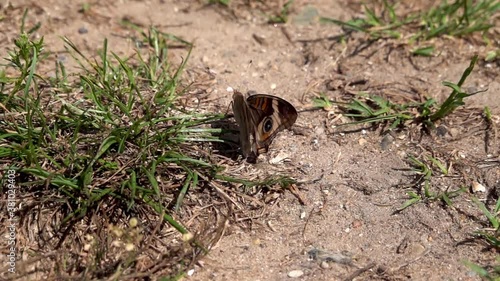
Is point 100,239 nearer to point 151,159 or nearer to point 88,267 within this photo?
point 88,267

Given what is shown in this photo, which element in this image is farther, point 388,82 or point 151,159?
point 388,82

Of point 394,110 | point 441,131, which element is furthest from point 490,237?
point 394,110

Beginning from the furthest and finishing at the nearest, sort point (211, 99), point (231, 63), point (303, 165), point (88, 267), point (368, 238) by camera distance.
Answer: point (231, 63) → point (211, 99) → point (303, 165) → point (368, 238) → point (88, 267)

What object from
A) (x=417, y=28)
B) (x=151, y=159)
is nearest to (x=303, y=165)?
(x=151, y=159)

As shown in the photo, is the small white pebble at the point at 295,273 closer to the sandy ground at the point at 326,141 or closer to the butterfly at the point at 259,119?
the sandy ground at the point at 326,141

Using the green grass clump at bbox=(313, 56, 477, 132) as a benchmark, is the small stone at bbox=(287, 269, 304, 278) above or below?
below

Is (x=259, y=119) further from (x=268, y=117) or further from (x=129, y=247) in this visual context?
(x=129, y=247)

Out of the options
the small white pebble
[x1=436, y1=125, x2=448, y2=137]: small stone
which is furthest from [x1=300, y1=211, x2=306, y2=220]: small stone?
[x1=436, y1=125, x2=448, y2=137]: small stone

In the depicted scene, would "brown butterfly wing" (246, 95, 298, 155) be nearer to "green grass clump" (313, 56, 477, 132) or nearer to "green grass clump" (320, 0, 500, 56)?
"green grass clump" (313, 56, 477, 132)
